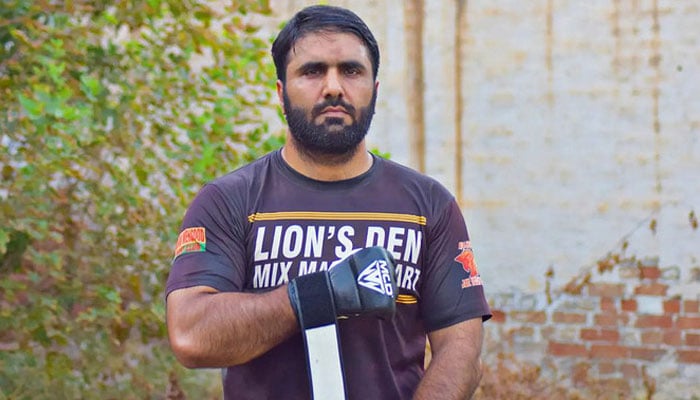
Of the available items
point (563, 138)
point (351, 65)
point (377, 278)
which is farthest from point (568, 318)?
point (377, 278)

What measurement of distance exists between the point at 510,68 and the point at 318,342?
13.2 ft

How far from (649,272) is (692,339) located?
438mm

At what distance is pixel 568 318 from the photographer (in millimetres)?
6445

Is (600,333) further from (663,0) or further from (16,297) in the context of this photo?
(16,297)

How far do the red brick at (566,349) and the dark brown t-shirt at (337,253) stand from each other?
139 inches

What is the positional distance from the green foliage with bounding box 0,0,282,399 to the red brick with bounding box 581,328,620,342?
2388 millimetres

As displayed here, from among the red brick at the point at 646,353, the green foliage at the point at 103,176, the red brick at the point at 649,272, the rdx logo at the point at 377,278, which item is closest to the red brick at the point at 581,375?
the red brick at the point at 646,353

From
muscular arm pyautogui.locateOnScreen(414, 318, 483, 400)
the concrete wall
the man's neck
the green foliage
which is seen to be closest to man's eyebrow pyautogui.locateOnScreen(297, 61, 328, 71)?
the man's neck

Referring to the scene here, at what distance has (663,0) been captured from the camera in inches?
247

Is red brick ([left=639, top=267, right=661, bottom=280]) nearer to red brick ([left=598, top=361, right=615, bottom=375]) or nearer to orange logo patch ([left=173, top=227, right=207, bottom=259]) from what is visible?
red brick ([left=598, top=361, right=615, bottom=375])

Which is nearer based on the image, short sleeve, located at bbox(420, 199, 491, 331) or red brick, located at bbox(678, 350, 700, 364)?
short sleeve, located at bbox(420, 199, 491, 331)

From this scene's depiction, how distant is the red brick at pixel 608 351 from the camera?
20.8 feet

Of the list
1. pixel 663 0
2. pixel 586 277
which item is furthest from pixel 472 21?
pixel 586 277

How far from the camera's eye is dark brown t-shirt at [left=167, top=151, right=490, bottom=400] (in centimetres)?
288
